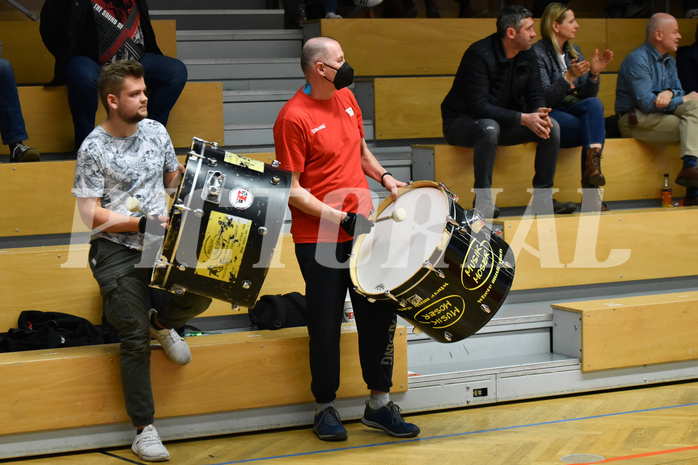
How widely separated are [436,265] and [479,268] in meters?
0.19

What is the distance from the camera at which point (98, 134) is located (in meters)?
2.79

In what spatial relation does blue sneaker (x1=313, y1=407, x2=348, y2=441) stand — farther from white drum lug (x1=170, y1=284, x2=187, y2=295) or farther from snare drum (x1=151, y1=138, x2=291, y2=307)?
white drum lug (x1=170, y1=284, x2=187, y2=295)

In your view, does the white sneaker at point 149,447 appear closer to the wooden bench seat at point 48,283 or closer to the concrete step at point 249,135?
the wooden bench seat at point 48,283

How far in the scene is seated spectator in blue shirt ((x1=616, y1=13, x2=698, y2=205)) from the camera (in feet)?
15.3

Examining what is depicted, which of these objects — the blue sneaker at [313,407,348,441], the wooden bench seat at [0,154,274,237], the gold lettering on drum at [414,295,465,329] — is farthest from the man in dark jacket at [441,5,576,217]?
the wooden bench seat at [0,154,274,237]

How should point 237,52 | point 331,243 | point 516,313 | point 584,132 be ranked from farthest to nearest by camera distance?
1. point 237,52
2. point 584,132
3. point 516,313
4. point 331,243

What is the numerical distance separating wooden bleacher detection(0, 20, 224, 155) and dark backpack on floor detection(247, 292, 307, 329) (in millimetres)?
1258

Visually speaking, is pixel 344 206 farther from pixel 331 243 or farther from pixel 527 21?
pixel 527 21

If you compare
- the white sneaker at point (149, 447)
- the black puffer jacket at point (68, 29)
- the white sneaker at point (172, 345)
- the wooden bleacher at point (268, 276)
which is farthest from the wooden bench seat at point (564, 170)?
the white sneaker at point (149, 447)

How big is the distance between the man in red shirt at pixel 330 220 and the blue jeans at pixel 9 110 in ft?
5.24

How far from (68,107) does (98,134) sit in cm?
159

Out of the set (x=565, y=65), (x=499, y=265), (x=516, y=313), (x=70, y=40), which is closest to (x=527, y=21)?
(x=565, y=65)

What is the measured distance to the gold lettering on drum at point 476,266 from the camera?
9.37 ft

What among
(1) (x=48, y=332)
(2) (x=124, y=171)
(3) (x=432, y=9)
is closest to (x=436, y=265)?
(2) (x=124, y=171)
